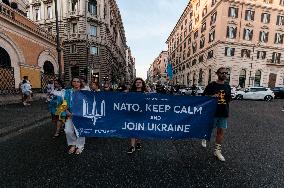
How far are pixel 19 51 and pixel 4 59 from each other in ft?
4.58

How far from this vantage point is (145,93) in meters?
4.44

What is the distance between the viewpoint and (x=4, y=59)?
1421 cm

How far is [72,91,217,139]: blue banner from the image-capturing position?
4.42 m

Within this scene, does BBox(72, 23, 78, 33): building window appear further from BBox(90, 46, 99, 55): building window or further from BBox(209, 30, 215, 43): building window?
BBox(209, 30, 215, 43): building window

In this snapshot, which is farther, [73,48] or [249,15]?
[249,15]

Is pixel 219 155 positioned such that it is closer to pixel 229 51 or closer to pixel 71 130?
pixel 71 130

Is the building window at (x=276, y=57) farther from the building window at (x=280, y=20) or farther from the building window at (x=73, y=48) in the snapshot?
the building window at (x=73, y=48)

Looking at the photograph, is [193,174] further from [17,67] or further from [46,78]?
[46,78]

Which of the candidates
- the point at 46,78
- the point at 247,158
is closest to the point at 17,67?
the point at 46,78

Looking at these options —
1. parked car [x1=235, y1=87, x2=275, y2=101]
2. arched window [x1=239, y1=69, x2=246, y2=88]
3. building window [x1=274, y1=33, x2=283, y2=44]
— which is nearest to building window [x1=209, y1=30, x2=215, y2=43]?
arched window [x1=239, y1=69, x2=246, y2=88]

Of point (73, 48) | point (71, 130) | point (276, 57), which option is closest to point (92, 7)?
point (73, 48)

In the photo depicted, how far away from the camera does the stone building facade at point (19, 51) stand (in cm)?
1388

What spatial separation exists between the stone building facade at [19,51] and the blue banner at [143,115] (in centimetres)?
1226

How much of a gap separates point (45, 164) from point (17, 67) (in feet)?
46.2
